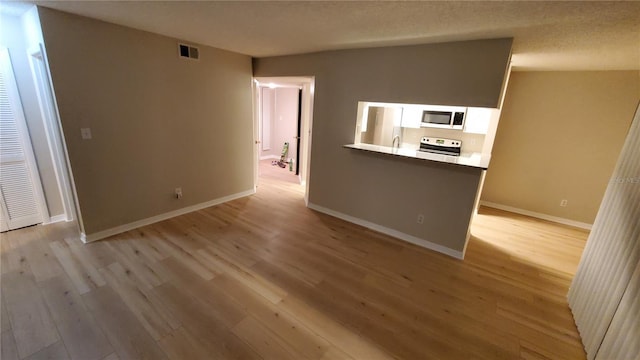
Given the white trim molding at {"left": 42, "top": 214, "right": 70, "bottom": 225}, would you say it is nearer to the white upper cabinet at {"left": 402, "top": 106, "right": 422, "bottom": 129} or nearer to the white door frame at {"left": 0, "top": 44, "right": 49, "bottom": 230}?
the white door frame at {"left": 0, "top": 44, "right": 49, "bottom": 230}

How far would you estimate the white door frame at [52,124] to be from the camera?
262 centimetres

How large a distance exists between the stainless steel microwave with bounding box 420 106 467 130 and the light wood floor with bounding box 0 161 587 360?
5.68 feet

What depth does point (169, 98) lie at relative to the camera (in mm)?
3354

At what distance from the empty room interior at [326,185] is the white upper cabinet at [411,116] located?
0.11 ft

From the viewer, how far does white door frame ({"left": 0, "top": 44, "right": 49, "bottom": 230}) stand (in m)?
2.79

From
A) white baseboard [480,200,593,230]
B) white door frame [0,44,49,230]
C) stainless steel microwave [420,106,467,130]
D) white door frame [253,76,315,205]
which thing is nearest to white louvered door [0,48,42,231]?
white door frame [0,44,49,230]

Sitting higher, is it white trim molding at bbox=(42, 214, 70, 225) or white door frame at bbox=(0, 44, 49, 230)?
white door frame at bbox=(0, 44, 49, 230)

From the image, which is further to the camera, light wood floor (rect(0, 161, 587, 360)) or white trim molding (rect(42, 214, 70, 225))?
white trim molding (rect(42, 214, 70, 225))

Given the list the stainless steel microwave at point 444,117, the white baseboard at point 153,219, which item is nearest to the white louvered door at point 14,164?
the white baseboard at point 153,219

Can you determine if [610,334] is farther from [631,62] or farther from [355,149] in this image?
[631,62]

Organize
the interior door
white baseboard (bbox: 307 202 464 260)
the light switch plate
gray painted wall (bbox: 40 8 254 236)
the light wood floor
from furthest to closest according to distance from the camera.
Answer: the interior door < white baseboard (bbox: 307 202 464 260) < the light switch plate < gray painted wall (bbox: 40 8 254 236) < the light wood floor

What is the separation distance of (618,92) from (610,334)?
13.0 ft

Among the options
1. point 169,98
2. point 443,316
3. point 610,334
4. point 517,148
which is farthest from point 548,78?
point 169,98

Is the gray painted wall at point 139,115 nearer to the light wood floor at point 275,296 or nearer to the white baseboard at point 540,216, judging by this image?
the light wood floor at point 275,296
